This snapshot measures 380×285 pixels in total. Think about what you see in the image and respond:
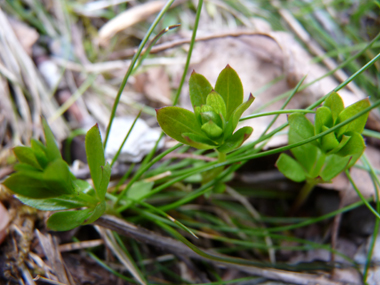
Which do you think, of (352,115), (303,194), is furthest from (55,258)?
(352,115)

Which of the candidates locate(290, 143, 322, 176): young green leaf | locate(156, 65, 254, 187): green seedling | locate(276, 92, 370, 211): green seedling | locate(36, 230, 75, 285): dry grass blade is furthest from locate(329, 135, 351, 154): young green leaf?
locate(36, 230, 75, 285): dry grass blade

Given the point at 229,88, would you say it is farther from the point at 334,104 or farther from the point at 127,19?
the point at 127,19

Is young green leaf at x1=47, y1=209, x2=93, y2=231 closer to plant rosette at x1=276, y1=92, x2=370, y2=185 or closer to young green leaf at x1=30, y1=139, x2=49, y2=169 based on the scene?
young green leaf at x1=30, y1=139, x2=49, y2=169

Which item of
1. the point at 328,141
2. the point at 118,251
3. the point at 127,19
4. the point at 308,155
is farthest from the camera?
the point at 127,19

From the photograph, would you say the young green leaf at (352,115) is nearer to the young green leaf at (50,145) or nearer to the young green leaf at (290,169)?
the young green leaf at (290,169)

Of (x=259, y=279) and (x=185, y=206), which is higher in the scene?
(x=185, y=206)

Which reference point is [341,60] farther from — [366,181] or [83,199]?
[83,199]

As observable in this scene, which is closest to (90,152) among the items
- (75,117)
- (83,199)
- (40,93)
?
(83,199)
